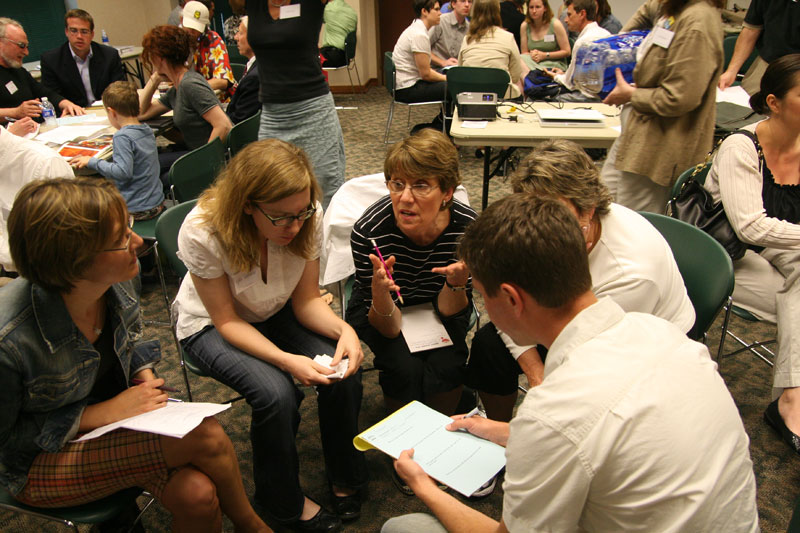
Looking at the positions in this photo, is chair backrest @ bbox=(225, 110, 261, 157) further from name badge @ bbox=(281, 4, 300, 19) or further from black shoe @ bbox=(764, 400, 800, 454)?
black shoe @ bbox=(764, 400, 800, 454)

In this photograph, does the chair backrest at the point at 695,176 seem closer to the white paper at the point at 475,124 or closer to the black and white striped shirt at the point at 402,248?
the black and white striped shirt at the point at 402,248

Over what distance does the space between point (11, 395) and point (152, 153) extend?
205 cm

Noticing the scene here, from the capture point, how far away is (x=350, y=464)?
187 centimetres

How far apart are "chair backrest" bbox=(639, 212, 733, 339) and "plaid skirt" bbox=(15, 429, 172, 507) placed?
1664 mm

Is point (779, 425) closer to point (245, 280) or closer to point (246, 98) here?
point (245, 280)

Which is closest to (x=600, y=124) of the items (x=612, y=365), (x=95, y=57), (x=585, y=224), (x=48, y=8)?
(x=585, y=224)

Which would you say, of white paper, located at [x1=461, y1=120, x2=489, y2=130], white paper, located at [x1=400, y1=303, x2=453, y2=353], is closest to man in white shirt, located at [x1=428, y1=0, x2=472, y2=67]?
white paper, located at [x1=461, y1=120, x2=489, y2=130]

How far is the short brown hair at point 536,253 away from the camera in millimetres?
989

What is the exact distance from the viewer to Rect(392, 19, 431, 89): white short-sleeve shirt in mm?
5305

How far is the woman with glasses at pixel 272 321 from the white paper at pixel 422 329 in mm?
214

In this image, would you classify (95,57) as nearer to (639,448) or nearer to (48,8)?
(48,8)

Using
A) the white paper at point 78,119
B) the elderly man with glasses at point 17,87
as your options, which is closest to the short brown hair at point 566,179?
the white paper at point 78,119

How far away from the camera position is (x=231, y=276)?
1755 millimetres

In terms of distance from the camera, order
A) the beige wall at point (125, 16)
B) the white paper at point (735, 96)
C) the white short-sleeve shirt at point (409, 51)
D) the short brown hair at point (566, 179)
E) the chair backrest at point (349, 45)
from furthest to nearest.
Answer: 1. the chair backrest at point (349, 45)
2. the beige wall at point (125, 16)
3. the white short-sleeve shirt at point (409, 51)
4. the white paper at point (735, 96)
5. the short brown hair at point (566, 179)
